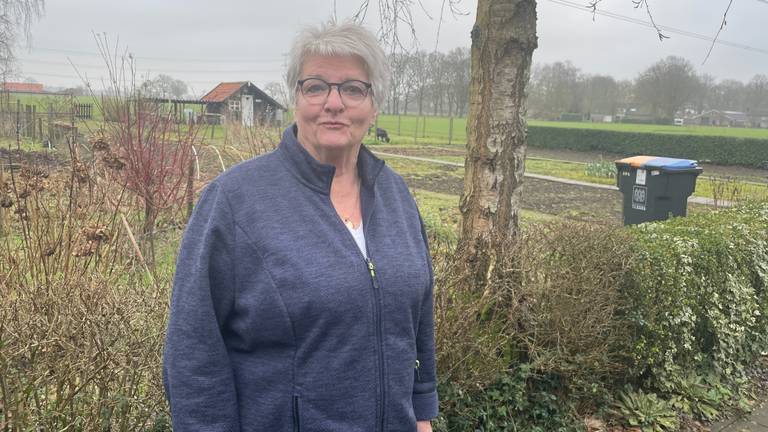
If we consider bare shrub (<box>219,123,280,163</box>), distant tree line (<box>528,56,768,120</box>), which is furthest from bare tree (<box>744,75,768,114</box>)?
bare shrub (<box>219,123,280,163</box>)

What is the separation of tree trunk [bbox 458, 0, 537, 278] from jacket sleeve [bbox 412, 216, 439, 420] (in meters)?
1.33

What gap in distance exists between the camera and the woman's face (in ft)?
5.48

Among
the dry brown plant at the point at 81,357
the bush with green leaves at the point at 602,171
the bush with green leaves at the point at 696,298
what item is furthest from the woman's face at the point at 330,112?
the bush with green leaves at the point at 602,171

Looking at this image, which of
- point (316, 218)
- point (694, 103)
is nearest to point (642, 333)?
point (316, 218)

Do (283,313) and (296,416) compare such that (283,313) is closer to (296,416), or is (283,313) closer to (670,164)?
(296,416)

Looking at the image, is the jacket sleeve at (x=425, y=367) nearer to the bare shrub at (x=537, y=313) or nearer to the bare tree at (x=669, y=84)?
the bare shrub at (x=537, y=313)

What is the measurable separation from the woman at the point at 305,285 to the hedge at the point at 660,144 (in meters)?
27.1

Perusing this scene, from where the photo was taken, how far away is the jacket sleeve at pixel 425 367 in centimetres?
198

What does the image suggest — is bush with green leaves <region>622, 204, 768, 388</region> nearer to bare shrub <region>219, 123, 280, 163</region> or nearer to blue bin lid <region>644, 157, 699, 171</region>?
blue bin lid <region>644, 157, 699, 171</region>

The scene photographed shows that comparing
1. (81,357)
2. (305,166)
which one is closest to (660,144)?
(305,166)

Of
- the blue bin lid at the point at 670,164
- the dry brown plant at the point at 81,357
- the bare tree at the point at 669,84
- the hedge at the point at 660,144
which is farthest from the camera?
the bare tree at the point at 669,84

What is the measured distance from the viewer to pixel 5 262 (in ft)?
10.6

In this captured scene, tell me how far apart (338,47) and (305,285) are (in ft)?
2.17

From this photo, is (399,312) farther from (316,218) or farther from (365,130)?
(365,130)
